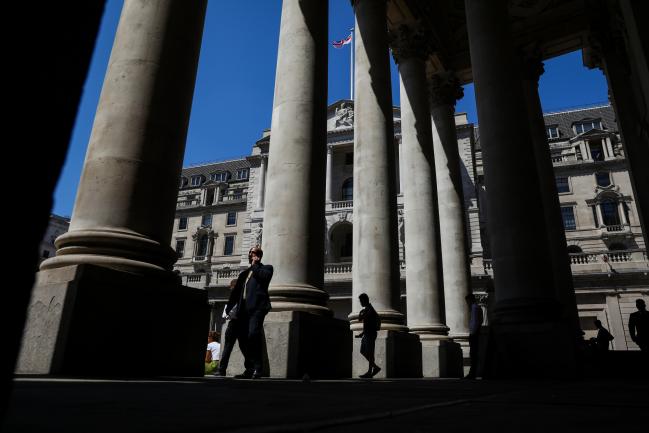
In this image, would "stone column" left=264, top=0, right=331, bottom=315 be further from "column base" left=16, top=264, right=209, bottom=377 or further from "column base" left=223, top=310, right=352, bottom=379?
"column base" left=16, top=264, right=209, bottom=377

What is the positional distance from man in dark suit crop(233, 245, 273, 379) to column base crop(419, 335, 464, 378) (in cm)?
1172

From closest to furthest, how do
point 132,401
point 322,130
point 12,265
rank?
point 12,265
point 132,401
point 322,130

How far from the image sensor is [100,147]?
334 inches

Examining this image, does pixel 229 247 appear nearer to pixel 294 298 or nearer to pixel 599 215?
pixel 599 215

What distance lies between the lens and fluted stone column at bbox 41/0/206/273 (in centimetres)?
798

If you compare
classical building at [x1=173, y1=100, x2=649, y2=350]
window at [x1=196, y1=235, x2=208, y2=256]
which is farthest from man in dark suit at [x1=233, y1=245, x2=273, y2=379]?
window at [x1=196, y1=235, x2=208, y2=256]

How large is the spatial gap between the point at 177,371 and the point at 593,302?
176 ft

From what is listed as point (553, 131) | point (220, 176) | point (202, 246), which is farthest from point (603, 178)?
point (220, 176)

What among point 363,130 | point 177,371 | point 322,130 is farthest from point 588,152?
point 177,371

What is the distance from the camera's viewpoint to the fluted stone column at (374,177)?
57.1 ft

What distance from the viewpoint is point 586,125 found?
282 feet

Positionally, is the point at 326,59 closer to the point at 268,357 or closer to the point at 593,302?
the point at 268,357

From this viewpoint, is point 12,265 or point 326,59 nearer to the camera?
point 12,265

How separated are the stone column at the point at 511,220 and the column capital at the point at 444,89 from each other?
1044 cm
